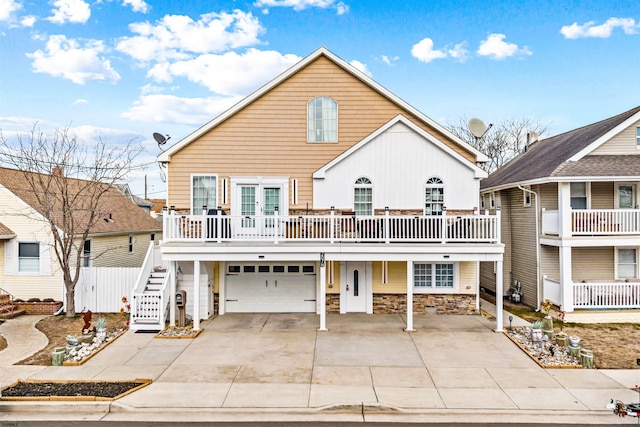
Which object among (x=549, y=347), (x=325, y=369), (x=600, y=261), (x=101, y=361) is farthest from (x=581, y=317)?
(x=101, y=361)

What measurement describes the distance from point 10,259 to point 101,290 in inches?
149

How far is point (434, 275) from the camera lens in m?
14.7

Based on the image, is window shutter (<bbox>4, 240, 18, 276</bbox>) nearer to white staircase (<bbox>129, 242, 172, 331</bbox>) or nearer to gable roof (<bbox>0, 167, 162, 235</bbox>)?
gable roof (<bbox>0, 167, 162, 235</bbox>)

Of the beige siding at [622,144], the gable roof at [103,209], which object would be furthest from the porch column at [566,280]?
the gable roof at [103,209]

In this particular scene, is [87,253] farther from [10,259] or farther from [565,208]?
[565,208]

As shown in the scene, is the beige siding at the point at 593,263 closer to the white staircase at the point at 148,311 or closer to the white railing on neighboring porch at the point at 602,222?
the white railing on neighboring porch at the point at 602,222

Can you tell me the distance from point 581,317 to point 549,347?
4218 millimetres

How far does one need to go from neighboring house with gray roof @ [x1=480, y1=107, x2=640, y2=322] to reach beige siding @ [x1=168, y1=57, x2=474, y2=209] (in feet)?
11.9

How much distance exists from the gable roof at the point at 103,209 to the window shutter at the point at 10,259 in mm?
1647

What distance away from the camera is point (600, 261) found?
15.4 meters

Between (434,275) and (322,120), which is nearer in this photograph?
(434,275)

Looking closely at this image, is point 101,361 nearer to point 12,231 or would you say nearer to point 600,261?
point 12,231

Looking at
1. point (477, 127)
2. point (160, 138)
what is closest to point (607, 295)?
point (477, 127)

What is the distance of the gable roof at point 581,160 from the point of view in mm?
14070
